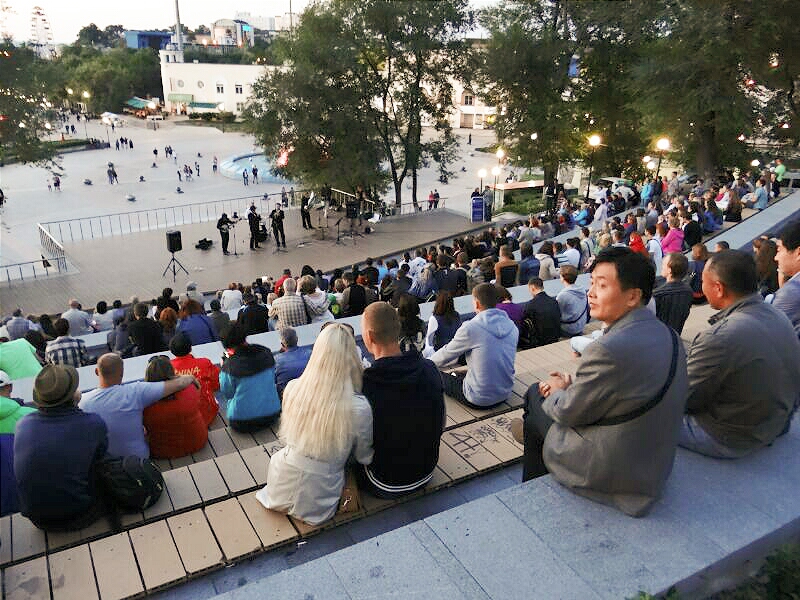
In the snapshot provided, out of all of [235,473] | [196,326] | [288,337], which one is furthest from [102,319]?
[235,473]

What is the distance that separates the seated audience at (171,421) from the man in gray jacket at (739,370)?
10.5 feet

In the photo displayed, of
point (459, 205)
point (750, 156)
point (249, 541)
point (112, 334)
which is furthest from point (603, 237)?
point (459, 205)

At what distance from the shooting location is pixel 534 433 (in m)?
3.18

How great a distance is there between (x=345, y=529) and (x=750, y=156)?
98.1 feet

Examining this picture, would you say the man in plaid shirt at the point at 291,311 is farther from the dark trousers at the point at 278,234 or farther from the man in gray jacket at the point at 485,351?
the dark trousers at the point at 278,234

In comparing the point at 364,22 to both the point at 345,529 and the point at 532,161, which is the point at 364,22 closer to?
the point at 532,161

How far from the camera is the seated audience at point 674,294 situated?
561cm

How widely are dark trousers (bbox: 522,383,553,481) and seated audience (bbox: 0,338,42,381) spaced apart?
5.53m

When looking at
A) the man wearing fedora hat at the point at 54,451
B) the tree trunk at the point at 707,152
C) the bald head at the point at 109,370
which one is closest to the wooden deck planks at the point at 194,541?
the man wearing fedora hat at the point at 54,451

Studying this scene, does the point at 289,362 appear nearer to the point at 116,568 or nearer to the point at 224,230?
the point at 116,568

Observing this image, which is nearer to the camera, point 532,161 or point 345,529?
point 345,529

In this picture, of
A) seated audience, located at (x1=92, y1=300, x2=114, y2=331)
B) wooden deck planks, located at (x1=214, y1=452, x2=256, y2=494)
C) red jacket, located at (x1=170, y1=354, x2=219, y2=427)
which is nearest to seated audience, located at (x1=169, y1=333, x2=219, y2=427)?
red jacket, located at (x1=170, y1=354, x2=219, y2=427)

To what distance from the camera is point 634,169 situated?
3112 centimetres

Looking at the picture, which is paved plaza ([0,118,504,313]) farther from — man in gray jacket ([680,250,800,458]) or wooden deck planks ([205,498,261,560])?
man in gray jacket ([680,250,800,458])
